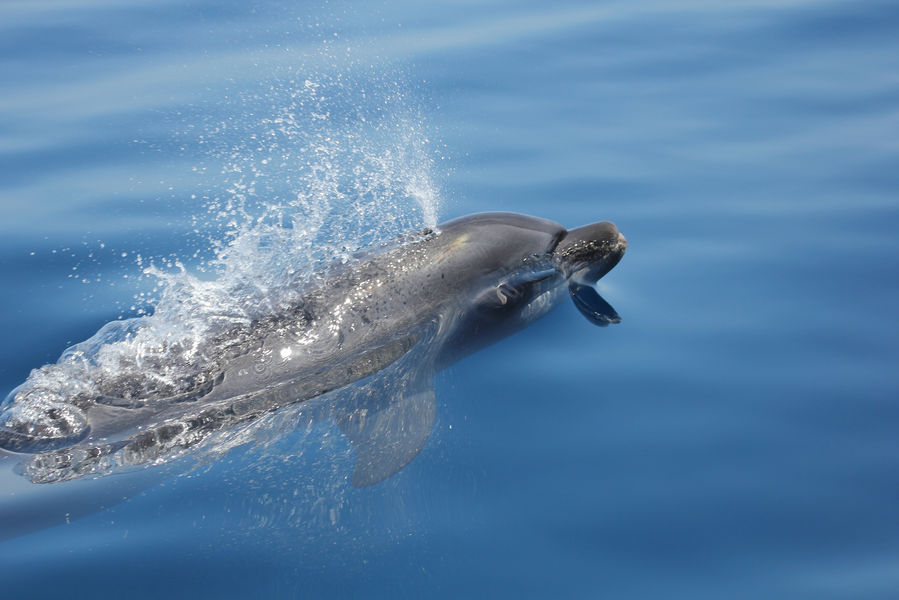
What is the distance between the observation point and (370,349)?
6555mm

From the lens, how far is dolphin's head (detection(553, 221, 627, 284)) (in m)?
7.33

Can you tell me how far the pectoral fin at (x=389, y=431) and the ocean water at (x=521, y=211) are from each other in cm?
10

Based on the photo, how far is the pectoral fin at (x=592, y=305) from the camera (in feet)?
24.2

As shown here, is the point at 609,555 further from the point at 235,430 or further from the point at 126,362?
the point at 126,362

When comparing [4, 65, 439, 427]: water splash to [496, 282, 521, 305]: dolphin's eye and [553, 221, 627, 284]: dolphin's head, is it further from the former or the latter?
[553, 221, 627, 284]: dolphin's head

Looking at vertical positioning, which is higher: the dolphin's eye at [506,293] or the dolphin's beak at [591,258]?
the dolphin's beak at [591,258]

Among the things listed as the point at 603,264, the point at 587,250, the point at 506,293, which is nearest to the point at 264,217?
the point at 506,293

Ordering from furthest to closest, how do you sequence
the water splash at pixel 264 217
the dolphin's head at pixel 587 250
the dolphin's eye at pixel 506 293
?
the dolphin's head at pixel 587 250 → the dolphin's eye at pixel 506 293 → the water splash at pixel 264 217

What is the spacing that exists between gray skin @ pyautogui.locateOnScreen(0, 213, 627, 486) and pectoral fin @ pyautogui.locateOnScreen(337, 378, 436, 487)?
1 cm

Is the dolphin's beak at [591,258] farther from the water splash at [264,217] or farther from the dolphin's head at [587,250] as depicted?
the water splash at [264,217]

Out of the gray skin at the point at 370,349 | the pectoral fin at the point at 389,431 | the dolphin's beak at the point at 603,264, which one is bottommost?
the pectoral fin at the point at 389,431

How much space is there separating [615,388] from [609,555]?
1.75 metres

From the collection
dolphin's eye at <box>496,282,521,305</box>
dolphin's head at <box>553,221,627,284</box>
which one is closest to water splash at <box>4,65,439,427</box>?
dolphin's eye at <box>496,282,521,305</box>

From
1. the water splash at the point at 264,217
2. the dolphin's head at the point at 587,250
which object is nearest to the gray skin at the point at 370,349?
the dolphin's head at the point at 587,250
